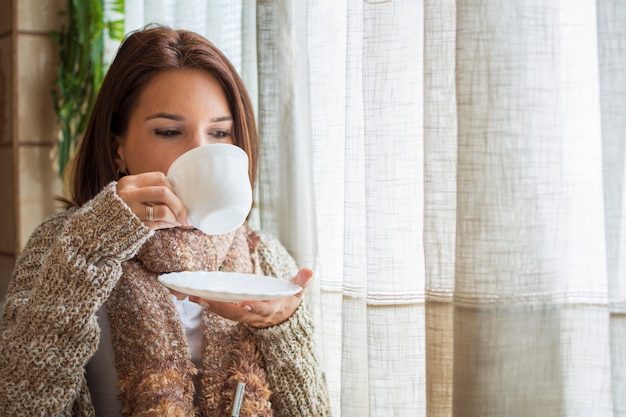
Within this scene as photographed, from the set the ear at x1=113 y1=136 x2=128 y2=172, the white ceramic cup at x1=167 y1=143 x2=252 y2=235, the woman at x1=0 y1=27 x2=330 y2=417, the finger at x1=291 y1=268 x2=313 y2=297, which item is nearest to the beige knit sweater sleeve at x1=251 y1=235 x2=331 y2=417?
the woman at x1=0 y1=27 x2=330 y2=417

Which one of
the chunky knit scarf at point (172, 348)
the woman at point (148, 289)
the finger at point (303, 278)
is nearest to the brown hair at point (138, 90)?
the woman at point (148, 289)

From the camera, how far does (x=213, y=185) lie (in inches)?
35.7

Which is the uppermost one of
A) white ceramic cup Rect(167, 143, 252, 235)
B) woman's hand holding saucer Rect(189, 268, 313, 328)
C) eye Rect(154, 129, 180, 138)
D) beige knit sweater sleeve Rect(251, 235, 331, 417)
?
eye Rect(154, 129, 180, 138)

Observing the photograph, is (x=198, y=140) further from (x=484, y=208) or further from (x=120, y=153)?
(x=484, y=208)

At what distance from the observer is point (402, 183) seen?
98cm

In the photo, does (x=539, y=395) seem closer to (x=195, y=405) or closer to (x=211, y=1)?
(x=195, y=405)

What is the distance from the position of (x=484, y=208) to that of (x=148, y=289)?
57cm

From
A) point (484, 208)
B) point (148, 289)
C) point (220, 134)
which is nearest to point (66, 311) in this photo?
point (148, 289)

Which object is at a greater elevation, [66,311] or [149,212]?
[149,212]

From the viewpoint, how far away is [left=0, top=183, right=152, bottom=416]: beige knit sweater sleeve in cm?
95

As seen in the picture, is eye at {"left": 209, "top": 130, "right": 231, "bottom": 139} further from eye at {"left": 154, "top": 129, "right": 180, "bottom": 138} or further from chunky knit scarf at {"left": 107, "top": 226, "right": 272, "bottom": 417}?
chunky knit scarf at {"left": 107, "top": 226, "right": 272, "bottom": 417}

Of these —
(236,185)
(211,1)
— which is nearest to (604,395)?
(236,185)

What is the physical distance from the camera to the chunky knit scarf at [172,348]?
3.45 feet

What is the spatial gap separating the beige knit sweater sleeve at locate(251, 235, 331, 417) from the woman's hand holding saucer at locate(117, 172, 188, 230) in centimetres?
27
